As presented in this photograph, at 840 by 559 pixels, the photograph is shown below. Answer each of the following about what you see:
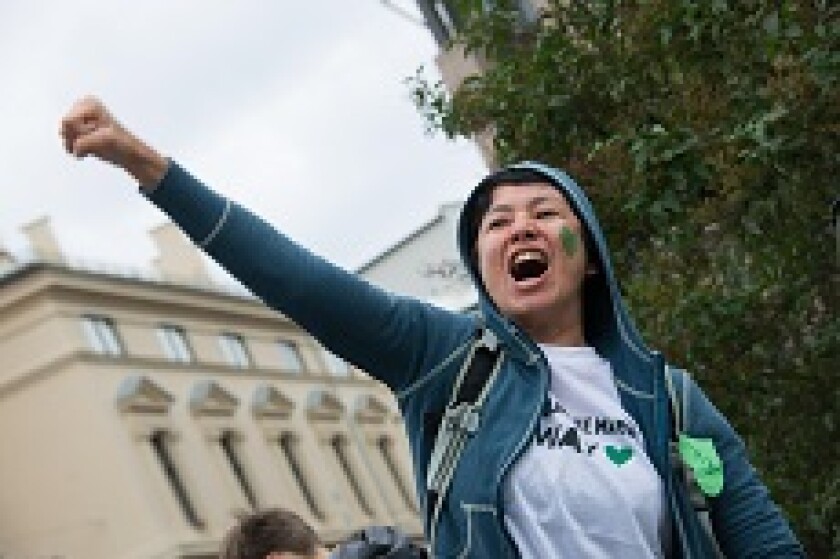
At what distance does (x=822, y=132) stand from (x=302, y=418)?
120 feet

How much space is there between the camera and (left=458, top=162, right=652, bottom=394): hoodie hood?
115 inches

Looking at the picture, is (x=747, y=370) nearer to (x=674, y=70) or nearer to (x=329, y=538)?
(x=674, y=70)

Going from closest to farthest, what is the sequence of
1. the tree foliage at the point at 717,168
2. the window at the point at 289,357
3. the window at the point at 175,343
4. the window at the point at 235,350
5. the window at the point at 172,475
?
the tree foliage at the point at 717,168
the window at the point at 172,475
the window at the point at 175,343
the window at the point at 235,350
the window at the point at 289,357

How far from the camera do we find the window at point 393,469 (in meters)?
46.0

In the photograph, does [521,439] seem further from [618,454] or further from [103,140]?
[103,140]

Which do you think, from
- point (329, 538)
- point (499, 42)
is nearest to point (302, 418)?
point (329, 538)

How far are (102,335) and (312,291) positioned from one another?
31.8 m

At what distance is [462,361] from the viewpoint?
2818 millimetres

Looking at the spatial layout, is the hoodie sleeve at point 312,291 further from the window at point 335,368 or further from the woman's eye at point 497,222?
the window at point 335,368

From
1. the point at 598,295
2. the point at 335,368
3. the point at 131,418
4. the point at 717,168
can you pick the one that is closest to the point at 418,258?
the point at 335,368

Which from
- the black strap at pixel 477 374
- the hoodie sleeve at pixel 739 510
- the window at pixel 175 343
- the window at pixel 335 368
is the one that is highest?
the window at pixel 175 343

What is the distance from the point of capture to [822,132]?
6.18 metres


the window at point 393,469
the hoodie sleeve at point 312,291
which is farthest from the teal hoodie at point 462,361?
the window at point 393,469

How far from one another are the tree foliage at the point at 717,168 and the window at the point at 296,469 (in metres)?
31.6
